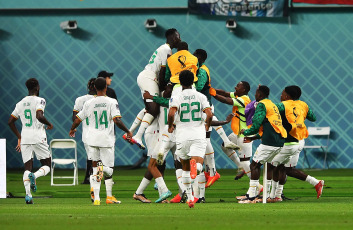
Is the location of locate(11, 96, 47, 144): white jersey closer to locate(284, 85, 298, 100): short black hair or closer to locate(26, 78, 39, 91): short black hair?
locate(26, 78, 39, 91): short black hair

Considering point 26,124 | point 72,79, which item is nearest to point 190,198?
point 26,124

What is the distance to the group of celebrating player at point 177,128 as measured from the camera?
34.7 feet

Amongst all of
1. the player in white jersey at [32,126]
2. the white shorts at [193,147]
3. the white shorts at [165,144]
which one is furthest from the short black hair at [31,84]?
the white shorts at [193,147]

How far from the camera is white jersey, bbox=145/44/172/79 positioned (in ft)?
38.6

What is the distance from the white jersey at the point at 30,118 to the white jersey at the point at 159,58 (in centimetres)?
184

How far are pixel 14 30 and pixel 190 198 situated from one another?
13.5 m

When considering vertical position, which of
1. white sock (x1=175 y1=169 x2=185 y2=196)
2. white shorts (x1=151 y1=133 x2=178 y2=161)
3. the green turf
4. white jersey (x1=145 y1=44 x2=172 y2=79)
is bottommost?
the green turf

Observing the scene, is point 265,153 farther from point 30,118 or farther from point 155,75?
point 30,118

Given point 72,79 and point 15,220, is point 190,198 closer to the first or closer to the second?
point 15,220

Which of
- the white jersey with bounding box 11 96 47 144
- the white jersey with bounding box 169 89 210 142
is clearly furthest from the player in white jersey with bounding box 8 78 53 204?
the white jersey with bounding box 169 89 210 142

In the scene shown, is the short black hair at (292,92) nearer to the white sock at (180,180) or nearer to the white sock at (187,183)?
the white sock at (180,180)

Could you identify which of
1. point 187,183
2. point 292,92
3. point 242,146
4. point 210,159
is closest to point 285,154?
point 292,92

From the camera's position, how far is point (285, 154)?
1201cm

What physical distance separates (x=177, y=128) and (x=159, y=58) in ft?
5.13
